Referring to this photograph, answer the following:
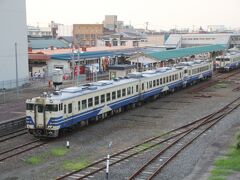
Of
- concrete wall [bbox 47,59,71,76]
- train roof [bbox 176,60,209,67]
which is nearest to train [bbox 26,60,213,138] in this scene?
train roof [bbox 176,60,209,67]

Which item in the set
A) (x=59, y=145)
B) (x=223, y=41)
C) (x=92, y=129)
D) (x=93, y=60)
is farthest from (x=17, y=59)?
(x=223, y=41)

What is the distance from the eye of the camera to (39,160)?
18547 mm

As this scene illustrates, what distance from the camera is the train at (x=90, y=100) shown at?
866 inches

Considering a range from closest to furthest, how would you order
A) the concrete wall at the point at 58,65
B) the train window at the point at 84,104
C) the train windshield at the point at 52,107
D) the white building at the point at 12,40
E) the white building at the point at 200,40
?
the train windshield at the point at 52,107 < the train window at the point at 84,104 < the white building at the point at 12,40 < the concrete wall at the point at 58,65 < the white building at the point at 200,40

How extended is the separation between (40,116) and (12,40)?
2350 cm

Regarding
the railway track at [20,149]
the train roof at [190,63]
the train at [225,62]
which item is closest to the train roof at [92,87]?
the railway track at [20,149]

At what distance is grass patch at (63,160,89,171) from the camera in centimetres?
1733

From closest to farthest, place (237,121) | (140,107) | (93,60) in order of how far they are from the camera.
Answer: (237,121) < (140,107) < (93,60)

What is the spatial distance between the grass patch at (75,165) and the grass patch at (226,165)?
5205mm

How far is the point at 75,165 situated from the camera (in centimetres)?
1770

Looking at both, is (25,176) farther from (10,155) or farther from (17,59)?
(17,59)

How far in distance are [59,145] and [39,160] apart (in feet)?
9.11

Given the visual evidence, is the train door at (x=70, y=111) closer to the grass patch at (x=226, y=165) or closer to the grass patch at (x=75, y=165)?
the grass patch at (x=75, y=165)

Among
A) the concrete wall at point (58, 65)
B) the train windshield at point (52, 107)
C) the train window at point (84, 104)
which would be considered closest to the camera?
the train windshield at point (52, 107)
